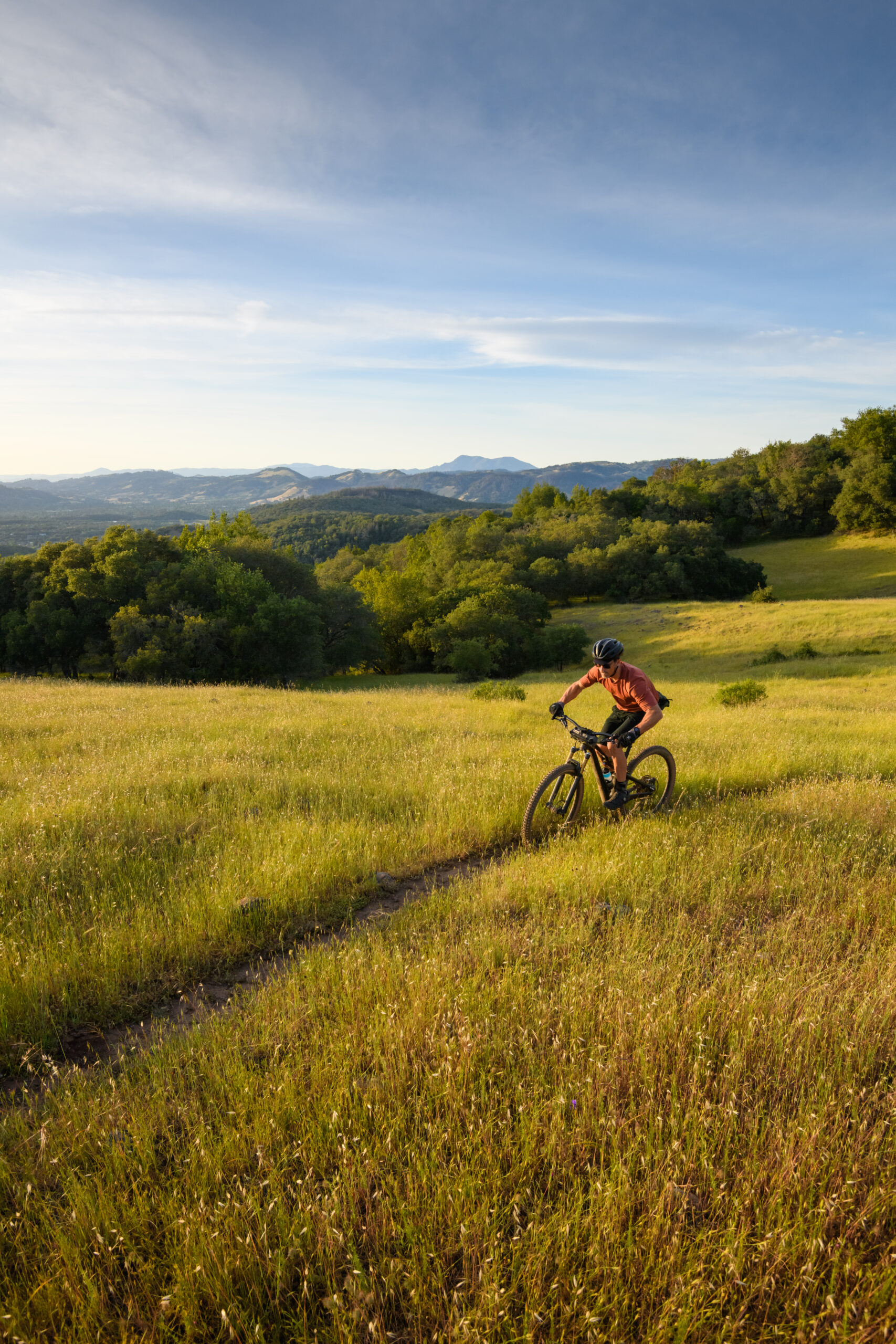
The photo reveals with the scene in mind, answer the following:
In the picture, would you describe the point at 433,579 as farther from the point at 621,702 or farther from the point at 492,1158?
the point at 492,1158

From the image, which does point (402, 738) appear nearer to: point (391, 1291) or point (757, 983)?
point (757, 983)

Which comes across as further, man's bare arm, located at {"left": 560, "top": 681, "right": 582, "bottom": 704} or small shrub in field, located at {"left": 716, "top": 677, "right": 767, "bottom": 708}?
small shrub in field, located at {"left": 716, "top": 677, "right": 767, "bottom": 708}

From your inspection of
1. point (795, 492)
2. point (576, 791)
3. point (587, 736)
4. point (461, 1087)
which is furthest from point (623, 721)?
point (795, 492)

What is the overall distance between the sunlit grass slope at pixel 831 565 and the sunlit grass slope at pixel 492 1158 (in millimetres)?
74531

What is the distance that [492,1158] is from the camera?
9.16 feet

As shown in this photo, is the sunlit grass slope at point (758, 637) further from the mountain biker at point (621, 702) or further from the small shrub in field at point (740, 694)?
the mountain biker at point (621, 702)

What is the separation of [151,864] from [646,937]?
463cm

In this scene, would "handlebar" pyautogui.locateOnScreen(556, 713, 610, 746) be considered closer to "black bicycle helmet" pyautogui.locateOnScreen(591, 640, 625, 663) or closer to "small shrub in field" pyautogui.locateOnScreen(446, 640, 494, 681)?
"black bicycle helmet" pyautogui.locateOnScreen(591, 640, 625, 663)

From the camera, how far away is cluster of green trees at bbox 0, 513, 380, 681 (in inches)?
1608

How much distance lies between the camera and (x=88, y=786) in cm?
809

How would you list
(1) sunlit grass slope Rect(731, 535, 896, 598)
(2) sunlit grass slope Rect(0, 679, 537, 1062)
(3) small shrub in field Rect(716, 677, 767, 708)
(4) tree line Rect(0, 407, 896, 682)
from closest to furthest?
(2) sunlit grass slope Rect(0, 679, 537, 1062) → (3) small shrub in field Rect(716, 677, 767, 708) → (4) tree line Rect(0, 407, 896, 682) → (1) sunlit grass slope Rect(731, 535, 896, 598)

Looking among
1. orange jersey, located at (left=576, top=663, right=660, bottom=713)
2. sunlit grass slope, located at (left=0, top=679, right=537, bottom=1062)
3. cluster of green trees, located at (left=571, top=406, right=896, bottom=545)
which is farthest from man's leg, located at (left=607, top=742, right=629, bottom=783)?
cluster of green trees, located at (left=571, top=406, right=896, bottom=545)

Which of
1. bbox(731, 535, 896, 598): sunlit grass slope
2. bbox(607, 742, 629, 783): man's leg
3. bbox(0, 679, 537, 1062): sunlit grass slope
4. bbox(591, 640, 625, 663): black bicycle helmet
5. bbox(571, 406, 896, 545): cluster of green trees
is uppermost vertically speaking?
→ bbox(571, 406, 896, 545): cluster of green trees

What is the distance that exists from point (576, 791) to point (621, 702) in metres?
1.32
